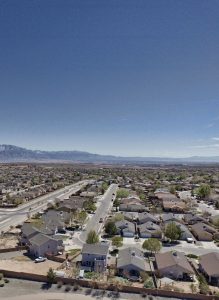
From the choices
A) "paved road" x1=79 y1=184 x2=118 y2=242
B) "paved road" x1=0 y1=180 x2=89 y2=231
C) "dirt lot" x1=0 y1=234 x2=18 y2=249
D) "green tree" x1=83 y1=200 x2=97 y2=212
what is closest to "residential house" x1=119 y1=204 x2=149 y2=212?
"paved road" x1=79 y1=184 x2=118 y2=242

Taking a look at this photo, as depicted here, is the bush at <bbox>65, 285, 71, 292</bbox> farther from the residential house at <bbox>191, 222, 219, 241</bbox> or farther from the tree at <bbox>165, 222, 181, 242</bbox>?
the residential house at <bbox>191, 222, 219, 241</bbox>

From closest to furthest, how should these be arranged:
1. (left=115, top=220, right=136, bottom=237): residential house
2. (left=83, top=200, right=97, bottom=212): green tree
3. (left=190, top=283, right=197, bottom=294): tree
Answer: (left=190, top=283, right=197, bottom=294): tree → (left=115, top=220, right=136, bottom=237): residential house → (left=83, top=200, right=97, bottom=212): green tree

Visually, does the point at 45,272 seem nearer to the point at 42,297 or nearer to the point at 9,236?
the point at 42,297

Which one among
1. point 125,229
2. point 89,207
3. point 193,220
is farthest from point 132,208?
point 125,229

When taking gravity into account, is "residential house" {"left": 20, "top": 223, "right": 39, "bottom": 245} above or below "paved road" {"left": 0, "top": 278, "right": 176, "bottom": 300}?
above

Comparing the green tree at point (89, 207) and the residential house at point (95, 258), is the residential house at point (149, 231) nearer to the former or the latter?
the residential house at point (95, 258)

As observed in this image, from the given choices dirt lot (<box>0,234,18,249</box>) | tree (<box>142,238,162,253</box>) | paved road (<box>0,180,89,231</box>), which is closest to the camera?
tree (<box>142,238,162,253</box>)
